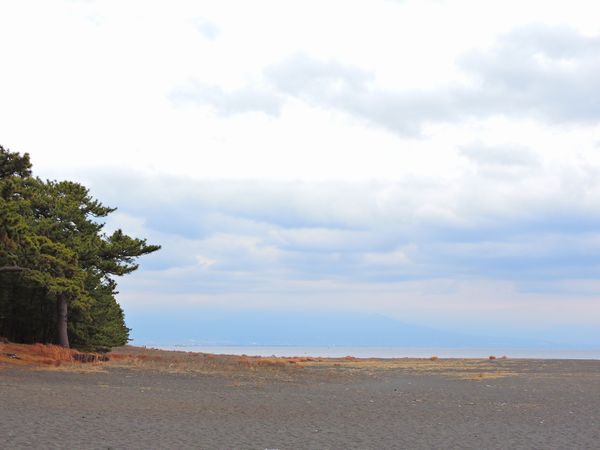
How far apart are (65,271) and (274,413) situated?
21.9m

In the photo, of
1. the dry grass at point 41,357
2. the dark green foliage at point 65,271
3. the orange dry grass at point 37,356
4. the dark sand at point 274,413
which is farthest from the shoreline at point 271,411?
the dark green foliage at point 65,271

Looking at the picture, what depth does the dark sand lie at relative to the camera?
48.7ft

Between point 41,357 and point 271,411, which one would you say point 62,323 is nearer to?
point 41,357

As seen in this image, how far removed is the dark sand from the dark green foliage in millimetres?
7106

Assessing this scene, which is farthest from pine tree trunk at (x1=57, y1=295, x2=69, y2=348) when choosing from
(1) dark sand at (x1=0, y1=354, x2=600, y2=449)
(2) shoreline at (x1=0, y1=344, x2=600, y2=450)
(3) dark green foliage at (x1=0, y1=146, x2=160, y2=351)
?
(1) dark sand at (x1=0, y1=354, x2=600, y2=449)

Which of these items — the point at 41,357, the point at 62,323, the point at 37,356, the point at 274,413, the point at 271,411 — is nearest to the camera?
the point at 274,413

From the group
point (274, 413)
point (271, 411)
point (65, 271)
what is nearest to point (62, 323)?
point (65, 271)

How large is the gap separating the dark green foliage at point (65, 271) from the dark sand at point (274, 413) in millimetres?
7106

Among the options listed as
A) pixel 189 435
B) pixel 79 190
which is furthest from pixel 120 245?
pixel 189 435

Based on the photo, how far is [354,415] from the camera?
20328mm

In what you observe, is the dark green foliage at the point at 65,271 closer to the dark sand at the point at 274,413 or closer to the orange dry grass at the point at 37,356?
the orange dry grass at the point at 37,356

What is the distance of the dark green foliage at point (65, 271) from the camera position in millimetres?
36594

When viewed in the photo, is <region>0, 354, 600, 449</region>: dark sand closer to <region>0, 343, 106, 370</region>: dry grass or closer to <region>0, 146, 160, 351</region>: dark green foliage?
<region>0, 343, 106, 370</region>: dry grass

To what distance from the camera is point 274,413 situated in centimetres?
2030
